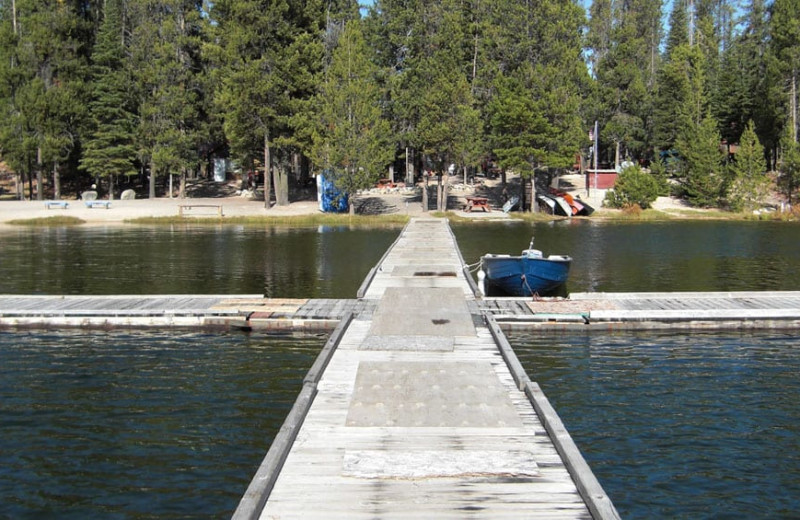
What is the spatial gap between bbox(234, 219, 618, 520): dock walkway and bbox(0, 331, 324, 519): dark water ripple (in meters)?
1.55

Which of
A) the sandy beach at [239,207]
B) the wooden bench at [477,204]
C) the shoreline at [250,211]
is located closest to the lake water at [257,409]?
the shoreline at [250,211]

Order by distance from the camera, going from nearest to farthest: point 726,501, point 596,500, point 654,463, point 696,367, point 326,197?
point 596,500
point 726,501
point 654,463
point 696,367
point 326,197

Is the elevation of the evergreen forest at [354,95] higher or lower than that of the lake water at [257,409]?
higher

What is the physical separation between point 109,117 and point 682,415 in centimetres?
6851

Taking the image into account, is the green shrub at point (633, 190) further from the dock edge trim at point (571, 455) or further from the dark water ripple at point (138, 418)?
the dock edge trim at point (571, 455)

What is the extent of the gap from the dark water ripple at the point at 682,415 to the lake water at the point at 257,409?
0.14 feet

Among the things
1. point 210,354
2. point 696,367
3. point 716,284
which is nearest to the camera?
point 696,367

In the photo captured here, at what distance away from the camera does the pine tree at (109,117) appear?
232 ft

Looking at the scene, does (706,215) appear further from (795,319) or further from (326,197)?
(795,319)

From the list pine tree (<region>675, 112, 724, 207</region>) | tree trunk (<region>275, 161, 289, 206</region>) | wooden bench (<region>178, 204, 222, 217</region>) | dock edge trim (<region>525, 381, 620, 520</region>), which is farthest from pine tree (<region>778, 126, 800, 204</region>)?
dock edge trim (<region>525, 381, 620, 520</region>)

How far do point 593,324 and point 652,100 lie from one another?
71.6 m

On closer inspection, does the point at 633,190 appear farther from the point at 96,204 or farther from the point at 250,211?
the point at 96,204

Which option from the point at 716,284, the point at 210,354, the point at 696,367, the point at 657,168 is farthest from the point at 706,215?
the point at 210,354

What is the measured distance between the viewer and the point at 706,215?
67188mm
